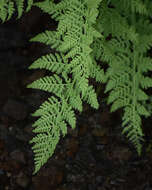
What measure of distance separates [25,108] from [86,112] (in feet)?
1.95

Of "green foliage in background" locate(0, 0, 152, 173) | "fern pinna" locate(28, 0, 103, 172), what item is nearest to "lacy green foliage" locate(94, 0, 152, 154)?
"green foliage in background" locate(0, 0, 152, 173)

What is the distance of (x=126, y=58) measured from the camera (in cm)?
218

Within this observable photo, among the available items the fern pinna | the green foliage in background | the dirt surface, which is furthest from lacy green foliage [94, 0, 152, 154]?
the dirt surface

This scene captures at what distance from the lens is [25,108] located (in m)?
2.67

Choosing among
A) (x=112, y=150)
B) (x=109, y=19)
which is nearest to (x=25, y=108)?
(x=112, y=150)

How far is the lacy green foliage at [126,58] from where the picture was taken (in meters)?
2.00

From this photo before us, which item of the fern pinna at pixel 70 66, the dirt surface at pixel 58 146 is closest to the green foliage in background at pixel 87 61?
the fern pinna at pixel 70 66

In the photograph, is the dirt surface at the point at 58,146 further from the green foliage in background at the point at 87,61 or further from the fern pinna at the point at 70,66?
the fern pinna at the point at 70,66

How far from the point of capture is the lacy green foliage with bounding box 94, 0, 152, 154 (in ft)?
6.55

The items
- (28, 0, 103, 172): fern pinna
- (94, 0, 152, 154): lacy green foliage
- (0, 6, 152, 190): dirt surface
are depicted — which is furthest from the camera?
(0, 6, 152, 190): dirt surface

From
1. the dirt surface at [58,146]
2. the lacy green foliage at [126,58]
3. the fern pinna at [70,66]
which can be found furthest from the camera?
the dirt surface at [58,146]

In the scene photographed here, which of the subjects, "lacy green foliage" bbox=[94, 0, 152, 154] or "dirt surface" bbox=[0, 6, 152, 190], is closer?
"lacy green foliage" bbox=[94, 0, 152, 154]

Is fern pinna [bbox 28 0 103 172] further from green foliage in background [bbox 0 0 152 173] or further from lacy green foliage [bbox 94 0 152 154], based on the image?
lacy green foliage [bbox 94 0 152 154]

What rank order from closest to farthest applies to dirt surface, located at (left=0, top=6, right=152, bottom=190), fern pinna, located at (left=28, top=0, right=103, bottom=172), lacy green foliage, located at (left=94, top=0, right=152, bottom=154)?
fern pinna, located at (left=28, top=0, right=103, bottom=172) < lacy green foliage, located at (left=94, top=0, right=152, bottom=154) < dirt surface, located at (left=0, top=6, right=152, bottom=190)
